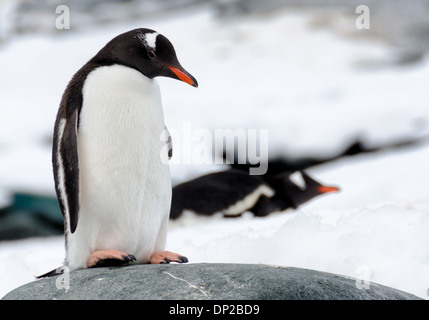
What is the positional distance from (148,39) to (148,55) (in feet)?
0.12

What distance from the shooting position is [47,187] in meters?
4.55

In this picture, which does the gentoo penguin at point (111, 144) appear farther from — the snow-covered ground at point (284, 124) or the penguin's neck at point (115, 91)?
the snow-covered ground at point (284, 124)

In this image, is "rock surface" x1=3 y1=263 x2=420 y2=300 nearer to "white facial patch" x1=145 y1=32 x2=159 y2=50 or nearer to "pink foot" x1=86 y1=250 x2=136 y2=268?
"pink foot" x1=86 y1=250 x2=136 y2=268

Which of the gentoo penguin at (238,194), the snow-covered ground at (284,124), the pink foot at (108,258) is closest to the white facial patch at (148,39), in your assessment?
the pink foot at (108,258)

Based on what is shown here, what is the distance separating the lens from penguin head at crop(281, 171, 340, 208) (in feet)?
12.5

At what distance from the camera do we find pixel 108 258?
5.38 feet

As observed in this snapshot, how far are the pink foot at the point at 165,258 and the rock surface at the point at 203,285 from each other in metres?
0.12

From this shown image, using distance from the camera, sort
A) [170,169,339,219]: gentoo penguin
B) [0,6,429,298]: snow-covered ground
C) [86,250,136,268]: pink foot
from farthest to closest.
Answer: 1. [170,169,339,219]: gentoo penguin
2. [0,6,429,298]: snow-covered ground
3. [86,250,136,268]: pink foot

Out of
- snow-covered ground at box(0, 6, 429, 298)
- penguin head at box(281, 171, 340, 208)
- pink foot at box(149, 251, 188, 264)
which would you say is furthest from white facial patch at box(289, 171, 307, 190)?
pink foot at box(149, 251, 188, 264)

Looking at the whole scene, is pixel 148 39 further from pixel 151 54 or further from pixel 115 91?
pixel 115 91

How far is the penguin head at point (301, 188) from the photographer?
150 inches

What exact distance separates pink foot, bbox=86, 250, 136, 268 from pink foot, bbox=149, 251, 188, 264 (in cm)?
11
